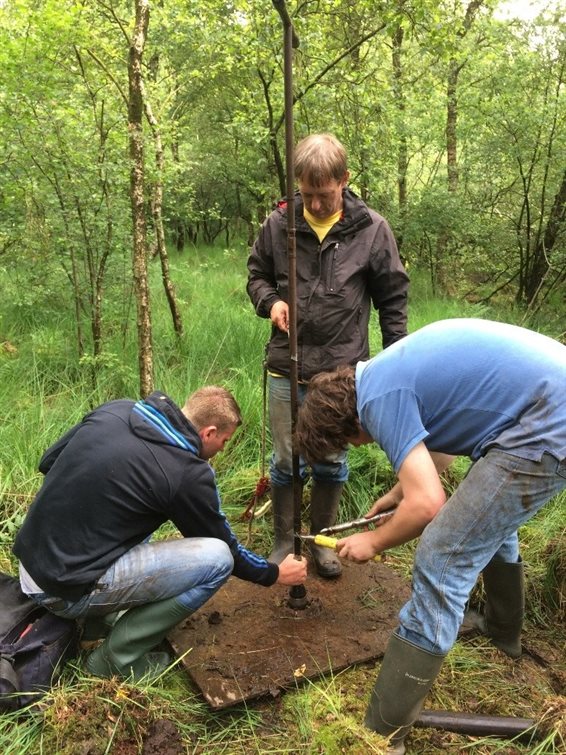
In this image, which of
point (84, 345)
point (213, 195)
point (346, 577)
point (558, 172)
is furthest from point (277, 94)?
point (213, 195)

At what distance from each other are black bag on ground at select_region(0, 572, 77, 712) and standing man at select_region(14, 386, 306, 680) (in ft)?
0.30

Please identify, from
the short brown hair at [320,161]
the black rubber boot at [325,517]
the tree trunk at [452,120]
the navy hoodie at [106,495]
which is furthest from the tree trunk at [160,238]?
the tree trunk at [452,120]

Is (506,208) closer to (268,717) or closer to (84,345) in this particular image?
(84,345)

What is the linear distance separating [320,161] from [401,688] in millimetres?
1911

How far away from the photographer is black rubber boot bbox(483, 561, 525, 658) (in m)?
2.36

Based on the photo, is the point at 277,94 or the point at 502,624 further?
the point at 277,94

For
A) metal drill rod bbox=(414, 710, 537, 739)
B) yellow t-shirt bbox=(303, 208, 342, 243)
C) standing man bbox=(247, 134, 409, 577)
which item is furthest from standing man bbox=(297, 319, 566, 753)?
yellow t-shirt bbox=(303, 208, 342, 243)

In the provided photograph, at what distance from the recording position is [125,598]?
2033 millimetres

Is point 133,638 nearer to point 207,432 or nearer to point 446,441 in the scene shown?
point 207,432

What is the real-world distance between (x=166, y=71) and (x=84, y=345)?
23.2ft

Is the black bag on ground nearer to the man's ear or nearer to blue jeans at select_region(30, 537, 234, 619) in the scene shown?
blue jeans at select_region(30, 537, 234, 619)

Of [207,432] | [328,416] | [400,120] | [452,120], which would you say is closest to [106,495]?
[207,432]

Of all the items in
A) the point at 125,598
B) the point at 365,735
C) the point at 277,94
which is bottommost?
the point at 365,735

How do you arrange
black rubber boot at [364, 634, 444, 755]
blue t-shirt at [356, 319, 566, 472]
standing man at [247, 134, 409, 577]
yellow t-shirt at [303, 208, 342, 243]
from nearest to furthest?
blue t-shirt at [356, 319, 566, 472], black rubber boot at [364, 634, 444, 755], standing man at [247, 134, 409, 577], yellow t-shirt at [303, 208, 342, 243]
